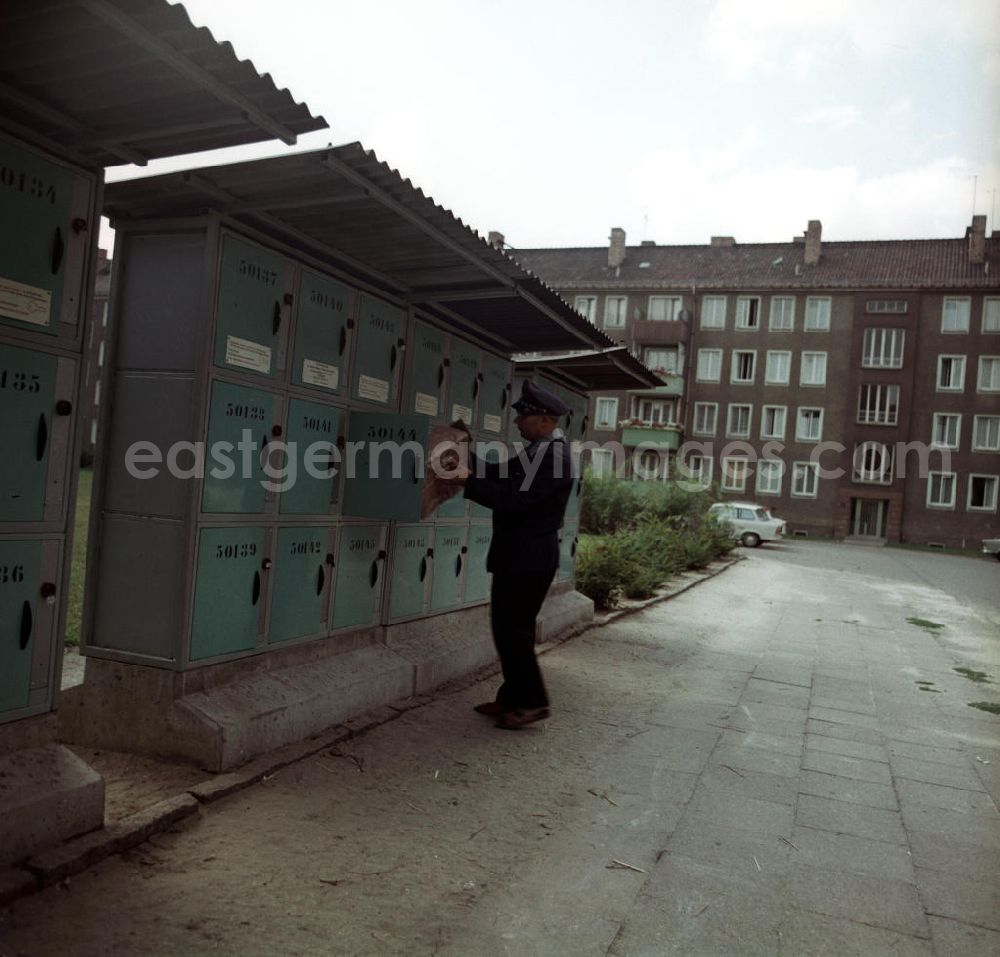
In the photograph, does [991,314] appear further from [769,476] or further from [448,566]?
[448,566]

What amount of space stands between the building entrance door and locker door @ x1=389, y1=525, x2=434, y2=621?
1652 inches

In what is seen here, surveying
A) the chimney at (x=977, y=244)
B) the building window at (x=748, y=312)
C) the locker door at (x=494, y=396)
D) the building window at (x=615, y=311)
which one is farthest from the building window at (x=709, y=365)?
the locker door at (x=494, y=396)

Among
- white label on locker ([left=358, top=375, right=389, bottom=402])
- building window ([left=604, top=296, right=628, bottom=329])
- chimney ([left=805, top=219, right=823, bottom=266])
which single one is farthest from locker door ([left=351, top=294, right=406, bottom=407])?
chimney ([left=805, top=219, right=823, bottom=266])

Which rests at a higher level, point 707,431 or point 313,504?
point 707,431

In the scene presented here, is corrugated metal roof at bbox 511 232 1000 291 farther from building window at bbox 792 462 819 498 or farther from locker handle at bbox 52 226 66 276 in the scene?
locker handle at bbox 52 226 66 276

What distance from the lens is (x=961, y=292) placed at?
1719 inches

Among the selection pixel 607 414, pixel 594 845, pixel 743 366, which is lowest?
pixel 594 845

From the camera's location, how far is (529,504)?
213 inches

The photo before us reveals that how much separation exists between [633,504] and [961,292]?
1095 inches

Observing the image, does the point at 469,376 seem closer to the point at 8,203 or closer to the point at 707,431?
the point at 8,203

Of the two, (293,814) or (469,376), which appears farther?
(469,376)

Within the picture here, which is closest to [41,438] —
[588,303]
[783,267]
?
[588,303]

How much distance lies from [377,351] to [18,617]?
Result: 2809 millimetres

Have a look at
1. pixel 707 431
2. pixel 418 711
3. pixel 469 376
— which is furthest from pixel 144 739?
pixel 707 431
